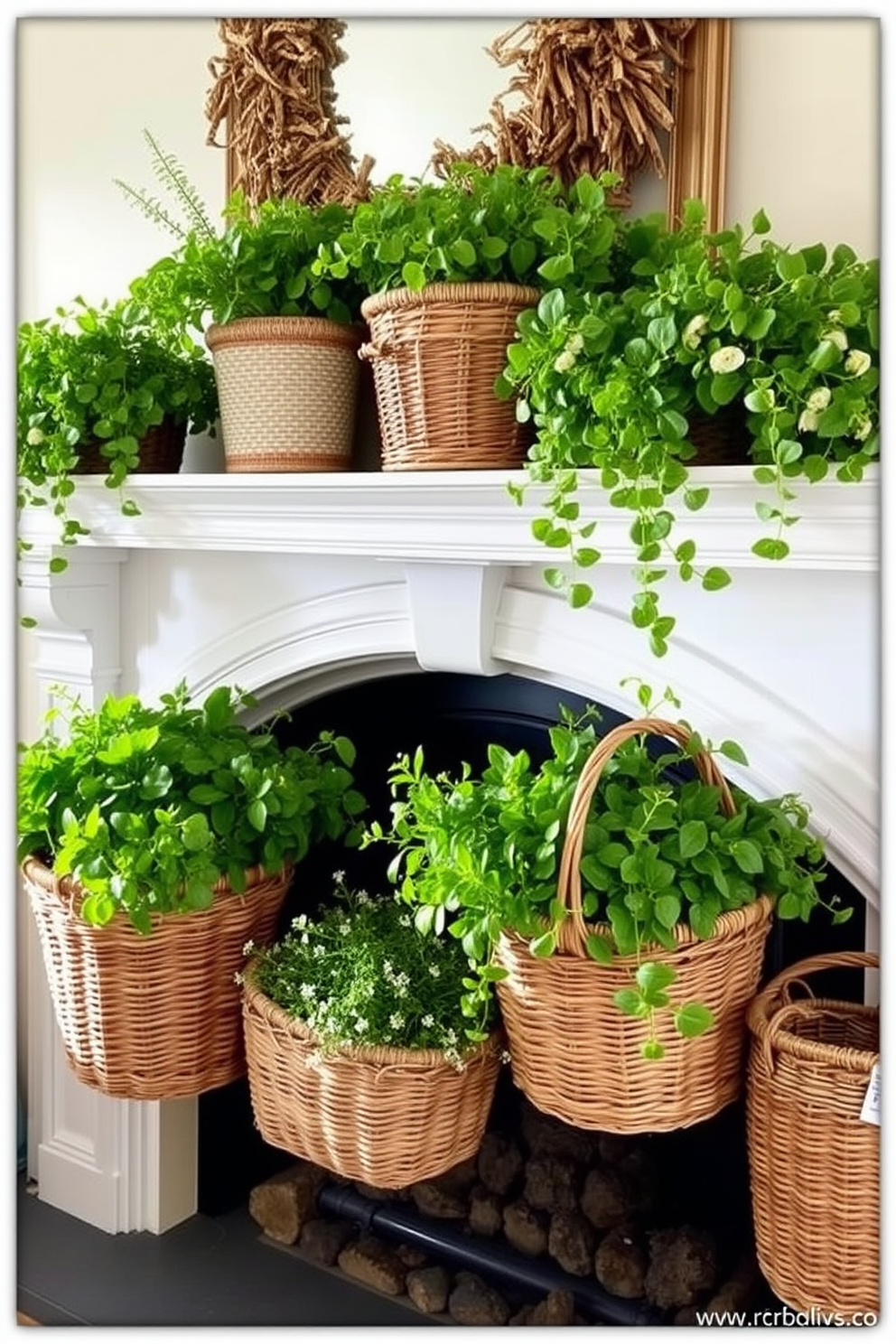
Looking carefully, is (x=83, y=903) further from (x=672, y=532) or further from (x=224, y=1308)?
(x=672, y=532)

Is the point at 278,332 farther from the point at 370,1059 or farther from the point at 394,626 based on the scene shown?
the point at 370,1059

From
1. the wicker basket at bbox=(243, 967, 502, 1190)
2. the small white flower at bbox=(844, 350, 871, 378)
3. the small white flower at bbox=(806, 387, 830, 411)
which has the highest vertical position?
the small white flower at bbox=(844, 350, 871, 378)

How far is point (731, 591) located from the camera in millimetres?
1295

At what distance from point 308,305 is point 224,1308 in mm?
1280

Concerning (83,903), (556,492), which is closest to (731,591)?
(556,492)

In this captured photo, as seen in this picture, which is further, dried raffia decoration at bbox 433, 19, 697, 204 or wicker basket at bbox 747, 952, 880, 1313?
dried raffia decoration at bbox 433, 19, 697, 204

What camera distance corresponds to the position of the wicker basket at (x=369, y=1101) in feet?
4.25

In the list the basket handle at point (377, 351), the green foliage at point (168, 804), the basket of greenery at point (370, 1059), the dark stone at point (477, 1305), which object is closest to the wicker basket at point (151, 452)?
the green foliage at point (168, 804)

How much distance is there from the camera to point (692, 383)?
1.14 metres

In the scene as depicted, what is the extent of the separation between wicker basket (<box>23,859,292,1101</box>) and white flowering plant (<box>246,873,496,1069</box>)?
2.1 inches

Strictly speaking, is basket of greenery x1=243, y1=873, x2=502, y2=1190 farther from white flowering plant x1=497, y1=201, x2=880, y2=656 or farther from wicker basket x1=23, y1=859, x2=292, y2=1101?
white flowering plant x1=497, y1=201, x2=880, y2=656

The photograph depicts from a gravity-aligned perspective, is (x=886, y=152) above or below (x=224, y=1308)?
above

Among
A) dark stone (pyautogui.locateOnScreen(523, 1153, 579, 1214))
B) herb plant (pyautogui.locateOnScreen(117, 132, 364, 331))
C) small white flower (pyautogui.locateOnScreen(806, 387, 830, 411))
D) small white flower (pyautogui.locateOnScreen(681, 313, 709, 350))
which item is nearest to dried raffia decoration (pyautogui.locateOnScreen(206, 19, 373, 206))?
herb plant (pyautogui.locateOnScreen(117, 132, 364, 331))

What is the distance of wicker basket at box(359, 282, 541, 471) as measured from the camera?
1.26 metres
